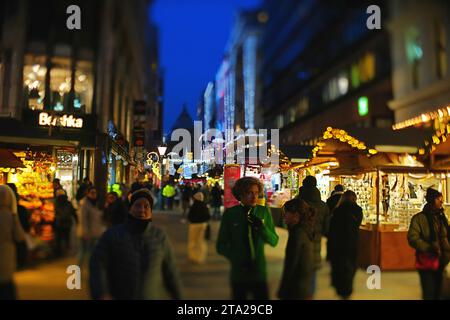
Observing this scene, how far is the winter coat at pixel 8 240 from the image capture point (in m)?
4.18

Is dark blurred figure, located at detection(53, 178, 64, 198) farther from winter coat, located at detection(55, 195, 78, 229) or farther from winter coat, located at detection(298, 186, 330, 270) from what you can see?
winter coat, located at detection(298, 186, 330, 270)

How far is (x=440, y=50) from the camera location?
22.1 m

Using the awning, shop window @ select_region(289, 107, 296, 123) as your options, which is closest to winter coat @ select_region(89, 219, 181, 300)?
the awning

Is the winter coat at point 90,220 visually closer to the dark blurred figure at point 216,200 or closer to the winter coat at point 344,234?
the dark blurred figure at point 216,200

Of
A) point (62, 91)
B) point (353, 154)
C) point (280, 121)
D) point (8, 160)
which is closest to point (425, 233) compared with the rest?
point (353, 154)

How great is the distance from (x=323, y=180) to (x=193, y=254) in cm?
742

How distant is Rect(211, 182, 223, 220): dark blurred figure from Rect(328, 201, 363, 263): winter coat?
5.99 feet

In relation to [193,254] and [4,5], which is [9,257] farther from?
[4,5]

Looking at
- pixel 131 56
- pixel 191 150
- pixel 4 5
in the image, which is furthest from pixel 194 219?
pixel 131 56

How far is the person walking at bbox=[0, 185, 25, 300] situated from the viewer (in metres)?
4.18

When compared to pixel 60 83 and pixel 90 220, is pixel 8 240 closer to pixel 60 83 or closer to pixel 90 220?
pixel 90 220

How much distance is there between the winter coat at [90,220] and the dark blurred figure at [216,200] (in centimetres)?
149

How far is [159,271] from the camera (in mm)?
3676

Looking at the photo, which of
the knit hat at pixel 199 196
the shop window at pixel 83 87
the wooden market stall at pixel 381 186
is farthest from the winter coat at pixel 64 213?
the shop window at pixel 83 87
